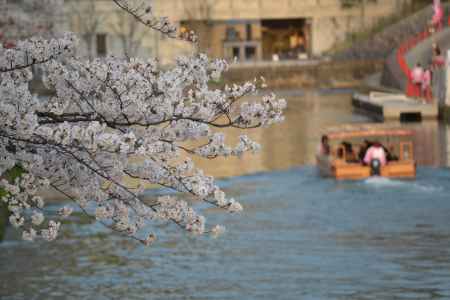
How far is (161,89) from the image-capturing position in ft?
41.3

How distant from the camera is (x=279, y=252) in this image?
25.8 m

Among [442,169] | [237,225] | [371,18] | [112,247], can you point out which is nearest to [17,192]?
[112,247]

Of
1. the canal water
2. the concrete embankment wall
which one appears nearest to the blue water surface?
the canal water

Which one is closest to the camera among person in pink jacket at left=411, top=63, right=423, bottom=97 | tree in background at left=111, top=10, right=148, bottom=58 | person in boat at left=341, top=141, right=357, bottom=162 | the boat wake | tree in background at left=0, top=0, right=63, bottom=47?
the boat wake

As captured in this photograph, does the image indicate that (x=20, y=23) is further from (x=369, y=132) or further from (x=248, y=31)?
(x=248, y=31)

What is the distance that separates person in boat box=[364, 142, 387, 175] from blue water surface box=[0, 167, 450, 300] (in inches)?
17.0

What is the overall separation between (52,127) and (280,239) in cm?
1576

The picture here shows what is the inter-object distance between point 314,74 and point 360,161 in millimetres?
58653

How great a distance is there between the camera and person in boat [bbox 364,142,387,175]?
3450 cm

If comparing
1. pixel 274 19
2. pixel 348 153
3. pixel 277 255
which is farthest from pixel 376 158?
pixel 274 19

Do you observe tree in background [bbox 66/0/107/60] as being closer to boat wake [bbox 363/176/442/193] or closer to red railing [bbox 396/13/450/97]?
red railing [bbox 396/13/450/97]

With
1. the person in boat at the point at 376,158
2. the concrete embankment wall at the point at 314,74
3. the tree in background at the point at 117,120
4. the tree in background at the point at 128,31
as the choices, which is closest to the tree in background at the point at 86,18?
the tree in background at the point at 128,31

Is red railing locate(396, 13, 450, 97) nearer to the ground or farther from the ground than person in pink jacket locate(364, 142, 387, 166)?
farther from the ground

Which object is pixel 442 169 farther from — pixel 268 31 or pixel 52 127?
pixel 268 31
